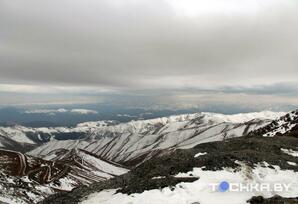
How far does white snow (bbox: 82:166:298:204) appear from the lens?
28.3 m

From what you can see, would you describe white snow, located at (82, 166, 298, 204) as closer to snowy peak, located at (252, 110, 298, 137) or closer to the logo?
the logo

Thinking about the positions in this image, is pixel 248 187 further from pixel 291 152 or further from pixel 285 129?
pixel 285 129

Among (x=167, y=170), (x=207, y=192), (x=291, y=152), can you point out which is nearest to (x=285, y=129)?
(x=291, y=152)

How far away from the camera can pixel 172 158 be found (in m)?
40.4

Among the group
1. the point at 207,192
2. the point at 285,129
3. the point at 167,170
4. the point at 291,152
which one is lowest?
the point at 285,129

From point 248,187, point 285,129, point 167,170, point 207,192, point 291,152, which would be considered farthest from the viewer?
point 285,129

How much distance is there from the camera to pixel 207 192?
29.5 metres

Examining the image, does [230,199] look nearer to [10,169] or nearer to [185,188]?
[185,188]

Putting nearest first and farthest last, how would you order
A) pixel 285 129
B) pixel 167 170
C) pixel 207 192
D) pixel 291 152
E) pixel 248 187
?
pixel 207 192 < pixel 248 187 < pixel 167 170 < pixel 291 152 < pixel 285 129

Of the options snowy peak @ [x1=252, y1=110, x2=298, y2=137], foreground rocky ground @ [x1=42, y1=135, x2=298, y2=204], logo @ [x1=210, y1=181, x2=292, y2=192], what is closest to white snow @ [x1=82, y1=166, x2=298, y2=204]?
logo @ [x1=210, y1=181, x2=292, y2=192]

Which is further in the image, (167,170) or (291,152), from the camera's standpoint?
(291,152)

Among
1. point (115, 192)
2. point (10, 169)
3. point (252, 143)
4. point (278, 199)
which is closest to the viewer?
point (278, 199)

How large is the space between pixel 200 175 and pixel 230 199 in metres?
5.86

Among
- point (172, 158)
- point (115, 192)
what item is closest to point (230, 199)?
point (115, 192)
